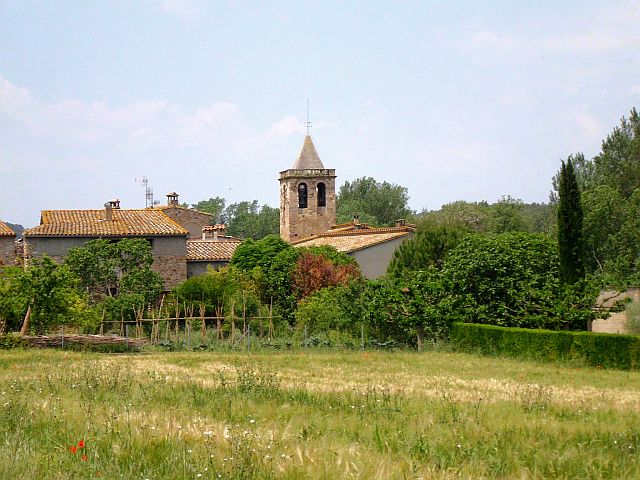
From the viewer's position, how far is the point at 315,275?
51.5 m

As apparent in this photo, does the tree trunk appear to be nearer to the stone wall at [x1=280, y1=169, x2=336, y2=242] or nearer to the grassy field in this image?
the grassy field

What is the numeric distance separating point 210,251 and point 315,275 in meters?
13.4

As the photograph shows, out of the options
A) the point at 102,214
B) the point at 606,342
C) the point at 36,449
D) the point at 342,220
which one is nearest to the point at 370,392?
the point at 36,449

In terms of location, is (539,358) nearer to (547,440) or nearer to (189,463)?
(547,440)

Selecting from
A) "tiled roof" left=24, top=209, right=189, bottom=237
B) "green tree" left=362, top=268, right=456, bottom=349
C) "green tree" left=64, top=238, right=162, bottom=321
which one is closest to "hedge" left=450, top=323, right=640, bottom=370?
"green tree" left=362, top=268, right=456, bottom=349

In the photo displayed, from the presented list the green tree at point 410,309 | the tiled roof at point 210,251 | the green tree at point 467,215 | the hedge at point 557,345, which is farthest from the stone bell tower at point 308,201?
the hedge at point 557,345

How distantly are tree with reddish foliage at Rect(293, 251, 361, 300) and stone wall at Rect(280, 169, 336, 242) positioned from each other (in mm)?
33144

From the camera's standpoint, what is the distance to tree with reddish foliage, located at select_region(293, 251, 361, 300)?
169ft

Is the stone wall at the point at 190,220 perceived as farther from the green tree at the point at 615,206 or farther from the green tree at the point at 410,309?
the green tree at the point at 410,309

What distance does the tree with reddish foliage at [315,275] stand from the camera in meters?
51.5

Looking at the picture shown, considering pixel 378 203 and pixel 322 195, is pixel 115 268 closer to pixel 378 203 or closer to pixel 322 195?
pixel 322 195

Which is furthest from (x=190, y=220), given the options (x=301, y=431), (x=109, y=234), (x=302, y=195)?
(x=301, y=431)

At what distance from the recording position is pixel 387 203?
5251 inches

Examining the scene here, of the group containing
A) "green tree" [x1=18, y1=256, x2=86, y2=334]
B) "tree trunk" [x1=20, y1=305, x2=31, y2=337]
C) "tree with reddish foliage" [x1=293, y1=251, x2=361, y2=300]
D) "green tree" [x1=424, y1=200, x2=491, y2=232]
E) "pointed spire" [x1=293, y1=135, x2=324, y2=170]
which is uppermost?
"pointed spire" [x1=293, y1=135, x2=324, y2=170]
